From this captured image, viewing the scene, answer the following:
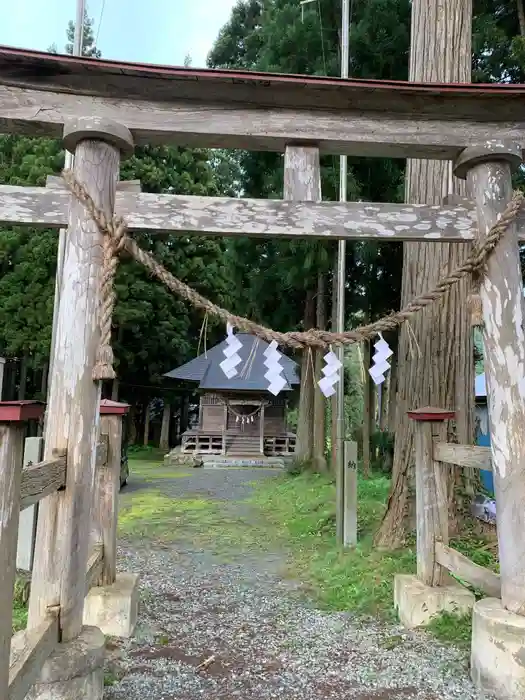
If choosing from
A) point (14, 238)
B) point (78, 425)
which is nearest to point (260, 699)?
point (78, 425)

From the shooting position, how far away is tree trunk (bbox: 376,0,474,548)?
468 centimetres

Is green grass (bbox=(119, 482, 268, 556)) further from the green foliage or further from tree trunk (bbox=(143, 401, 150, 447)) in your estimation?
tree trunk (bbox=(143, 401, 150, 447))

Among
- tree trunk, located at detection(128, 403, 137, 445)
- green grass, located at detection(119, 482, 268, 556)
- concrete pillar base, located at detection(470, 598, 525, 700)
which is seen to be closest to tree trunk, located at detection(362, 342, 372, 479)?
green grass, located at detection(119, 482, 268, 556)

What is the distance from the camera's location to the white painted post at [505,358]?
2.88 m

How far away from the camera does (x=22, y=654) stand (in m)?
2.15

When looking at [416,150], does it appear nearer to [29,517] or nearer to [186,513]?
[29,517]

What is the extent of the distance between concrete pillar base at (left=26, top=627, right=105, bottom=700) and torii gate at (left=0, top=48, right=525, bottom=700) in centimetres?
1

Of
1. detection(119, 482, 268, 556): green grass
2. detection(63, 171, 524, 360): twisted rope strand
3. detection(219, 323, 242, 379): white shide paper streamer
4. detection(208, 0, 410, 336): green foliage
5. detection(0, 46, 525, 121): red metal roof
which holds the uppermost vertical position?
detection(208, 0, 410, 336): green foliage

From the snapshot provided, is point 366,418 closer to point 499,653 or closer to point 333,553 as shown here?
point 333,553

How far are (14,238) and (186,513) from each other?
10.4 meters

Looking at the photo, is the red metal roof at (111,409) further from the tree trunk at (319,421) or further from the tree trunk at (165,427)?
the tree trunk at (165,427)

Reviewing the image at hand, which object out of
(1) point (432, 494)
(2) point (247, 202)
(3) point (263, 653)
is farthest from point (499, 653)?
(2) point (247, 202)

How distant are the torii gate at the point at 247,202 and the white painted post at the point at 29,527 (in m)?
1.62

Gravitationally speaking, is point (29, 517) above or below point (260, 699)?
above
